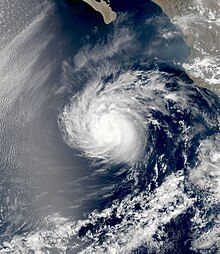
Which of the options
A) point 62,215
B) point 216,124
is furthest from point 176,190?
Answer: point 62,215

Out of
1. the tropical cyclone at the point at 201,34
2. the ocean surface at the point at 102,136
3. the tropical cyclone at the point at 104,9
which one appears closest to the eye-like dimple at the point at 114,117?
the ocean surface at the point at 102,136

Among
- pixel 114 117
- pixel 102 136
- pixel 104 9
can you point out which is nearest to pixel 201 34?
pixel 104 9

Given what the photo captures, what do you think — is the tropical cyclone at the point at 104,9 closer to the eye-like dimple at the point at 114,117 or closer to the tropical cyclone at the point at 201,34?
the tropical cyclone at the point at 201,34

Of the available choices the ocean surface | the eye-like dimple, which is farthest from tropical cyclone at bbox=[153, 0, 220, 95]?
the eye-like dimple

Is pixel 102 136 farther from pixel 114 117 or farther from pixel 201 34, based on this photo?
pixel 201 34


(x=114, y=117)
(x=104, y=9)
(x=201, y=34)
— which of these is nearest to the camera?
(x=201, y=34)

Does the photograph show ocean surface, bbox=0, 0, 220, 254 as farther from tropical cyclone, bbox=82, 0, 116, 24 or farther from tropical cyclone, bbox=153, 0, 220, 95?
tropical cyclone, bbox=153, 0, 220, 95
